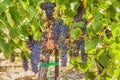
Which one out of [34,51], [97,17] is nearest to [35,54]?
[34,51]

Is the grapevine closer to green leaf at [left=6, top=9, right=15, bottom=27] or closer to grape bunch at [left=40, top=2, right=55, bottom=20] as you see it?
grape bunch at [left=40, top=2, right=55, bottom=20]

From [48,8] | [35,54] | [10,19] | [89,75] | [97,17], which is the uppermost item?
[48,8]

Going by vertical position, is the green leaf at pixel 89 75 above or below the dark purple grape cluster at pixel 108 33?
below

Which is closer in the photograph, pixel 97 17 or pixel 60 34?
pixel 97 17

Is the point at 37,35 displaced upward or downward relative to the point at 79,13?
downward

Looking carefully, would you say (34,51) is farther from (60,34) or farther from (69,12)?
(69,12)

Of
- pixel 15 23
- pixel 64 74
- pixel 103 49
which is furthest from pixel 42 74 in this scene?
pixel 64 74

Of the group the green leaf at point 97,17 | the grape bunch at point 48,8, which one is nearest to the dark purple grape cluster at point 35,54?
the grape bunch at point 48,8

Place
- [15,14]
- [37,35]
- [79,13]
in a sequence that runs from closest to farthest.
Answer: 1. [15,14]
2. [37,35]
3. [79,13]

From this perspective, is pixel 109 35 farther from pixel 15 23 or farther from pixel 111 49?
pixel 15 23

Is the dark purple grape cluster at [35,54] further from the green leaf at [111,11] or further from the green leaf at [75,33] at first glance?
the green leaf at [111,11]

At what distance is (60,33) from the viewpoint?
287cm

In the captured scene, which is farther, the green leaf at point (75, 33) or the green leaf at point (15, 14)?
the green leaf at point (75, 33)

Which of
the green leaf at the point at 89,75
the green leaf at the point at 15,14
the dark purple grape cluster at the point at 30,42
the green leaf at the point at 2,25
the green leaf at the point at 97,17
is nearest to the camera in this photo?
the green leaf at the point at 2,25
